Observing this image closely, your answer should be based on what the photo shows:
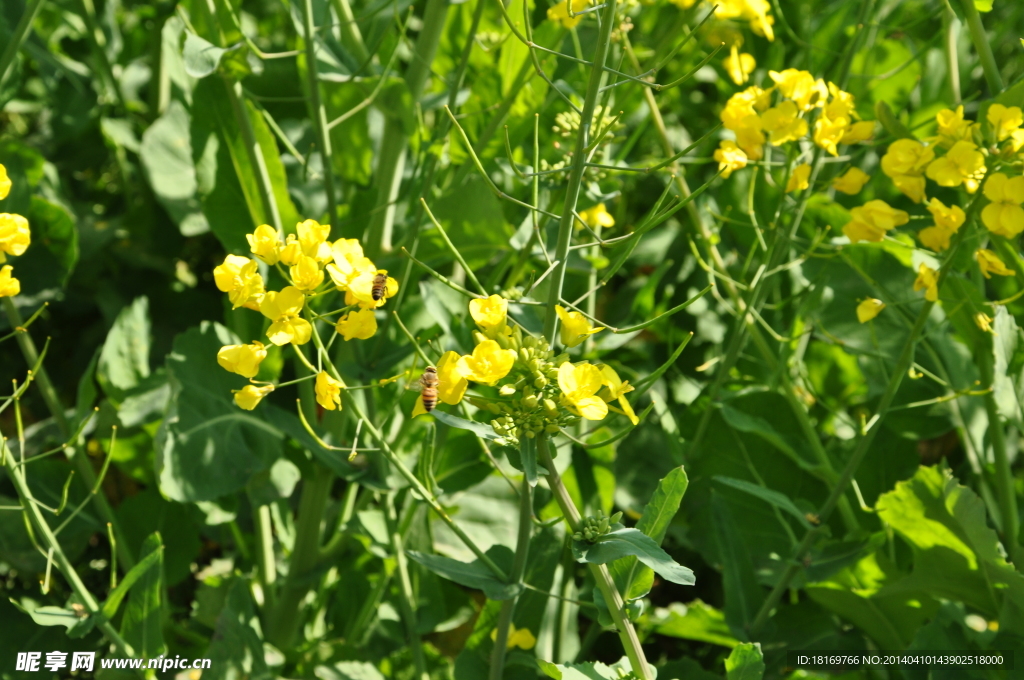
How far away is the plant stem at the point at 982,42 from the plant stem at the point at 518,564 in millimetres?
824

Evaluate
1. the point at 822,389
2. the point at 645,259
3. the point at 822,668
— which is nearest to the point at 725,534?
the point at 822,668

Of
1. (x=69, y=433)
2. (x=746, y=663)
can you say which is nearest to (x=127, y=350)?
(x=69, y=433)

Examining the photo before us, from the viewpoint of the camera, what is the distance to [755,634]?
3.83ft

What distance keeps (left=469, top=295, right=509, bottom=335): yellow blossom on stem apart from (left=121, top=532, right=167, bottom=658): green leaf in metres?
0.59

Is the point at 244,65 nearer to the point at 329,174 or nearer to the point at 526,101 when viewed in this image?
the point at 329,174

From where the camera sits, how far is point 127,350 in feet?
4.55

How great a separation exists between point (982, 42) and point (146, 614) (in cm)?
132

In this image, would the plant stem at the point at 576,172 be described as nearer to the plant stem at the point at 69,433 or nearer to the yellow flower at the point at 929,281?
the yellow flower at the point at 929,281

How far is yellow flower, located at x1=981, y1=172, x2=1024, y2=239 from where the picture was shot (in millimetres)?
927

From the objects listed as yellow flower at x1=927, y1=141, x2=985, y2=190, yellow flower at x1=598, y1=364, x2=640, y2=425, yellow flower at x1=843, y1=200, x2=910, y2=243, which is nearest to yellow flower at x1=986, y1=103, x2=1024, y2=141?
yellow flower at x1=927, y1=141, x2=985, y2=190

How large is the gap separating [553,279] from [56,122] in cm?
143

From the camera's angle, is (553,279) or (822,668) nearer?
(553,279)

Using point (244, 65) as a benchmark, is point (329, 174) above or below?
below

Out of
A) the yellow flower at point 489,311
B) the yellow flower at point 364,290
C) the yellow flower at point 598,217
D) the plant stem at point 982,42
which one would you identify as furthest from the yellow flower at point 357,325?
the plant stem at point 982,42
